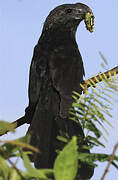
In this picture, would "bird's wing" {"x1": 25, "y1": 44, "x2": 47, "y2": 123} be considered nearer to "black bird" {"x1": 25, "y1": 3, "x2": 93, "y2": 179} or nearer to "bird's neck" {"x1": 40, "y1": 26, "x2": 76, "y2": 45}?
"black bird" {"x1": 25, "y1": 3, "x2": 93, "y2": 179}

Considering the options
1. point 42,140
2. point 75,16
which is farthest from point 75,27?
point 42,140

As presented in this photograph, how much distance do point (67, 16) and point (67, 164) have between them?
5762mm

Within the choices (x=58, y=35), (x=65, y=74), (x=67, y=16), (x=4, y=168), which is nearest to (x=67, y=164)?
(x=4, y=168)

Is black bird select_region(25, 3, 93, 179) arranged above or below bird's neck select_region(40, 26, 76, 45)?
below

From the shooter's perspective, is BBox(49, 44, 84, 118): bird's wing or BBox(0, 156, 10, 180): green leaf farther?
BBox(49, 44, 84, 118): bird's wing

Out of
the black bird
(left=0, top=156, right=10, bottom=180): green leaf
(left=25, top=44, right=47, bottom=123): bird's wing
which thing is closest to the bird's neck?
the black bird

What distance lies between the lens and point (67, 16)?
6199 mm

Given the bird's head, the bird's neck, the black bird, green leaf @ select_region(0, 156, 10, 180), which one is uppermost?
the bird's head

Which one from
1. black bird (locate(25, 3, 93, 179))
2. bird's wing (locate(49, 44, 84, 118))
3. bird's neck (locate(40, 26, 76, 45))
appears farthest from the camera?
bird's neck (locate(40, 26, 76, 45))

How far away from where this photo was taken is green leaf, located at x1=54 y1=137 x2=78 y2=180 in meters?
0.64

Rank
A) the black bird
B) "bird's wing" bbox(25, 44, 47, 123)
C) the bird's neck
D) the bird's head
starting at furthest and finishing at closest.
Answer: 1. the bird's head
2. the bird's neck
3. "bird's wing" bbox(25, 44, 47, 123)
4. the black bird

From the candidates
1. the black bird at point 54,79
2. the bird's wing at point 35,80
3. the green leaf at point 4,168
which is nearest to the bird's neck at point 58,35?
the black bird at point 54,79

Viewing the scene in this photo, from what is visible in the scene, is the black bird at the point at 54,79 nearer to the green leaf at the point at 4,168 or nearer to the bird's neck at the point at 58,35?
the bird's neck at the point at 58,35

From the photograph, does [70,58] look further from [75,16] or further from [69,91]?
[75,16]
